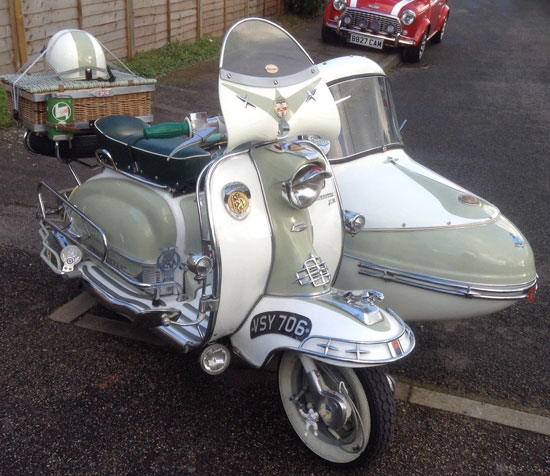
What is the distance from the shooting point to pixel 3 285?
3.94 m

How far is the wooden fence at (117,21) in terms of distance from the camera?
23.5 feet

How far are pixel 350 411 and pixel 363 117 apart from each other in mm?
1878

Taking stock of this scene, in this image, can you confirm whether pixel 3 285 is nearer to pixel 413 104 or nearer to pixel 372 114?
pixel 372 114

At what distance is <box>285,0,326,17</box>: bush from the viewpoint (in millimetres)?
13562

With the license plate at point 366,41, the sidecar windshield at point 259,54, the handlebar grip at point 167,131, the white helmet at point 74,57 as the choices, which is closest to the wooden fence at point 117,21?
the license plate at point 366,41

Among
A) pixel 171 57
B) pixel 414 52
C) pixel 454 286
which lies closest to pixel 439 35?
pixel 414 52

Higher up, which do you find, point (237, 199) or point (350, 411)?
point (237, 199)

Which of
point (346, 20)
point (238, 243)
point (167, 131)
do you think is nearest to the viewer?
point (238, 243)

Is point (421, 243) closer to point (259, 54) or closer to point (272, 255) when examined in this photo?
point (272, 255)

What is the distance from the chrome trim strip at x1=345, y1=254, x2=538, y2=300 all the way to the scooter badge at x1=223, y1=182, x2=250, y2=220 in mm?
917

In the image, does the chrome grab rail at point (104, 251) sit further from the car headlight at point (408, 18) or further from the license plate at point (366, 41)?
the car headlight at point (408, 18)

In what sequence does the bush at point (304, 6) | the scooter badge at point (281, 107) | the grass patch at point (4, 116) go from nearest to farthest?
the scooter badge at point (281, 107), the grass patch at point (4, 116), the bush at point (304, 6)

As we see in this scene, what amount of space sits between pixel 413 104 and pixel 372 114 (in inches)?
209

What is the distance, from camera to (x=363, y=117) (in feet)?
12.5
